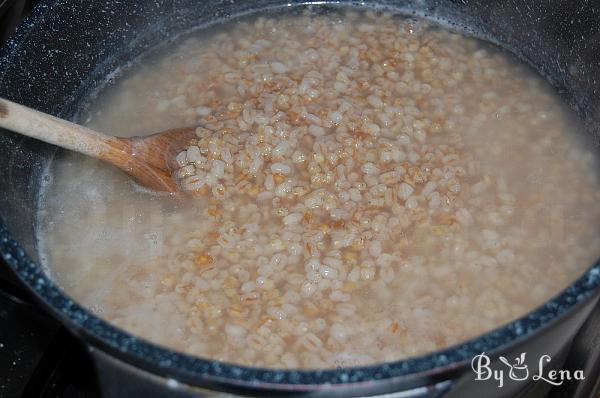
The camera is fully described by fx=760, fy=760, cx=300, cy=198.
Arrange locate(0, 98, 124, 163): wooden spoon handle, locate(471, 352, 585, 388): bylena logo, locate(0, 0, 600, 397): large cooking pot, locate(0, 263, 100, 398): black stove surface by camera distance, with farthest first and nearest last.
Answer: locate(0, 263, 100, 398): black stove surface
locate(0, 98, 124, 163): wooden spoon handle
locate(471, 352, 585, 388): bylena logo
locate(0, 0, 600, 397): large cooking pot

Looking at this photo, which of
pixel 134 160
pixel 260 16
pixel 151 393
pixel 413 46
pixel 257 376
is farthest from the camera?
pixel 260 16

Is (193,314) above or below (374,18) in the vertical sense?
below

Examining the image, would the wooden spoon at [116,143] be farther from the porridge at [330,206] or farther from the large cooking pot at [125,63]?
the large cooking pot at [125,63]

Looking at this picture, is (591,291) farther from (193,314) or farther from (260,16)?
(260,16)

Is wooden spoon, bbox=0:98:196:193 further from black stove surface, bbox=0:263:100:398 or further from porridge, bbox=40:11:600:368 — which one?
black stove surface, bbox=0:263:100:398

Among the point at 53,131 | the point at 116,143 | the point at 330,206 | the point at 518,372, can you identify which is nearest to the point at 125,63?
the point at 116,143

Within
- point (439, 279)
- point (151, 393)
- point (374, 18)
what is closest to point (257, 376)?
point (151, 393)

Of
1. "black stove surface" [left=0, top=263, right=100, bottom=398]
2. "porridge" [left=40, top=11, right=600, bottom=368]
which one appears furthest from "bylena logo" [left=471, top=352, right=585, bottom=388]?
"black stove surface" [left=0, top=263, right=100, bottom=398]
